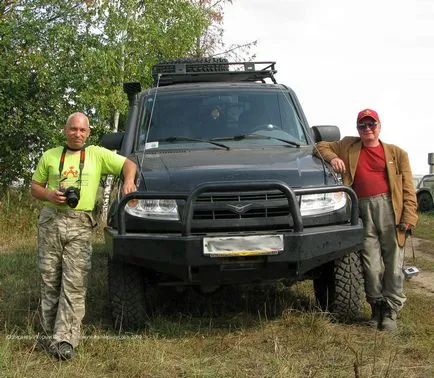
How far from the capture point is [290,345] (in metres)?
4.62

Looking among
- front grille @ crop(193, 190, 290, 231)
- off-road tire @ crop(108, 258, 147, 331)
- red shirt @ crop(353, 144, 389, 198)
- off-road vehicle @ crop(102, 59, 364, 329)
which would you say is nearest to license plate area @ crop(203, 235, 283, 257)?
off-road vehicle @ crop(102, 59, 364, 329)

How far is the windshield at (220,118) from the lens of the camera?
5613 millimetres

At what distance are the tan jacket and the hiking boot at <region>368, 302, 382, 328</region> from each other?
54cm

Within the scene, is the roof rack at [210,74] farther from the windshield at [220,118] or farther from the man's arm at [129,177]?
the man's arm at [129,177]

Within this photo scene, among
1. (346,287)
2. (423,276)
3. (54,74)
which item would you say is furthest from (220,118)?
(54,74)

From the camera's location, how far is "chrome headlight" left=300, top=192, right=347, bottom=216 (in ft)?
15.0

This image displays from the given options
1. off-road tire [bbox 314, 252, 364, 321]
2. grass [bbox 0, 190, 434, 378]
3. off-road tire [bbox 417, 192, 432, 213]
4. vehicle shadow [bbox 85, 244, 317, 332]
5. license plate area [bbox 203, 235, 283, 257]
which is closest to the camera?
grass [bbox 0, 190, 434, 378]

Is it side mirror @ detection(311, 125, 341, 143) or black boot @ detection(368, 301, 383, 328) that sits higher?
side mirror @ detection(311, 125, 341, 143)

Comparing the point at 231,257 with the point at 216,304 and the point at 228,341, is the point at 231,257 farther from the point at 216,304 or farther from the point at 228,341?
the point at 216,304

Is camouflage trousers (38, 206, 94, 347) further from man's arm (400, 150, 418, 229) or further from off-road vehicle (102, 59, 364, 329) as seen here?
man's arm (400, 150, 418, 229)

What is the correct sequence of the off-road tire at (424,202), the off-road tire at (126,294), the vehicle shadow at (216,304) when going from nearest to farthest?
the off-road tire at (126,294)
the vehicle shadow at (216,304)
the off-road tire at (424,202)

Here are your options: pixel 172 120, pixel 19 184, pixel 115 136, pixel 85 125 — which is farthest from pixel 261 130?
pixel 19 184

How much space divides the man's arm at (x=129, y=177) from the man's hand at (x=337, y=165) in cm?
159

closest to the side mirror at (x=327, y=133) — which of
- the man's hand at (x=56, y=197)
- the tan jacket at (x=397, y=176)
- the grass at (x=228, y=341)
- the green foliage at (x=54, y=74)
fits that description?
the tan jacket at (x=397, y=176)
